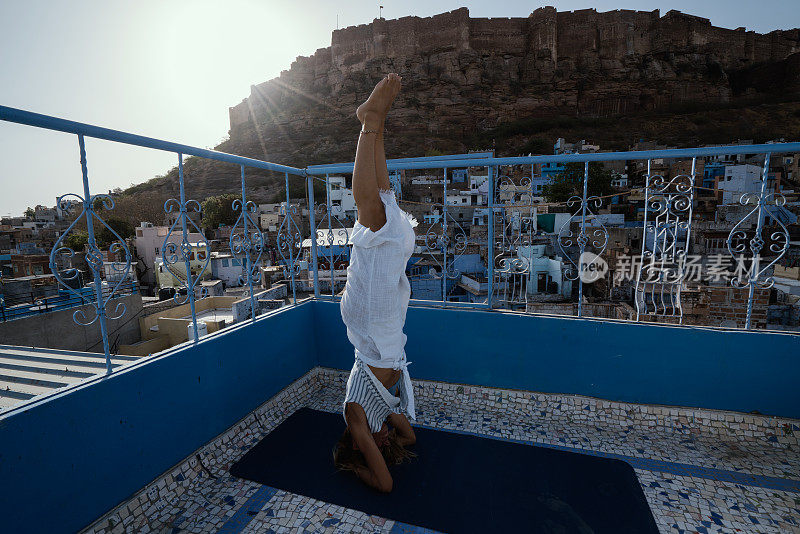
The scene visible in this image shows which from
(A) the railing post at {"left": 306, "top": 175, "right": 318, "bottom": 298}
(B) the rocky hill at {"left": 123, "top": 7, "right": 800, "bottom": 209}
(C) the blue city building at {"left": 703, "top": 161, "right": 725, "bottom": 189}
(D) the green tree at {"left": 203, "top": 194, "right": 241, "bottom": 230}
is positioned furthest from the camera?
(B) the rocky hill at {"left": 123, "top": 7, "right": 800, "bottom": 209}

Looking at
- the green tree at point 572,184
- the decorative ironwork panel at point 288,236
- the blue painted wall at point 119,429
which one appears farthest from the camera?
the green tree at point 572,184

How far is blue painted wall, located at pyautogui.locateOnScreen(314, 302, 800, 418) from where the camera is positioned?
2223 millimetres

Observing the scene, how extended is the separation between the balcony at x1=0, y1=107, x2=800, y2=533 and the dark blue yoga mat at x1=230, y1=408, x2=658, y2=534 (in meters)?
0.03

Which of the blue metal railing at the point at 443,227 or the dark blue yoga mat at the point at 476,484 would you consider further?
the dark blue yoga mat at the point at 476,484

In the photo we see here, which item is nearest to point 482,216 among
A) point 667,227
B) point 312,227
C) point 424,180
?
point 312,227

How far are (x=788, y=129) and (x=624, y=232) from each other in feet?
124

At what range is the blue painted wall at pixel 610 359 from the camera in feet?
7.29

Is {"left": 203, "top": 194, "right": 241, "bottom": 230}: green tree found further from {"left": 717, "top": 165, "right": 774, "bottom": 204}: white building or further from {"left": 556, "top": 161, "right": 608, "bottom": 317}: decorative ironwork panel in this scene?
{"left": 717, "top": 165, "right": 774, "bottom": 204}: white building

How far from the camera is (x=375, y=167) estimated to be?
1.70 metres

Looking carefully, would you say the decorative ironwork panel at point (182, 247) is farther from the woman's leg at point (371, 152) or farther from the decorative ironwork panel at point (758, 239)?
the decorative ironwork panel at point (758, 239)

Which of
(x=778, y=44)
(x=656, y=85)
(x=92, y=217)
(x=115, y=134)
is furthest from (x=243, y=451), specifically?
(x=778, y=44)

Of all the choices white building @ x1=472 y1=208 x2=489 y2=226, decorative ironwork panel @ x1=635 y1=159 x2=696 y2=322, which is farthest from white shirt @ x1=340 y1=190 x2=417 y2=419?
decorative ironwork panel @ x1=635 y1=159 x2=696 y2=322

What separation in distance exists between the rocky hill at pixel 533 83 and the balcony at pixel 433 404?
1610 inches

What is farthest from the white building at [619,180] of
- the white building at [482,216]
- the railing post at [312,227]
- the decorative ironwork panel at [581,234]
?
the railing post at [312,227]
